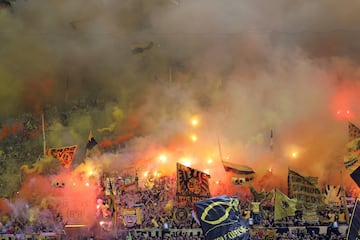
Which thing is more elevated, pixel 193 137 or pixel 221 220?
pixel 193 137

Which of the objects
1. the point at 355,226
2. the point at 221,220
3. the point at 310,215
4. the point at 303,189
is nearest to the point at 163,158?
the point at 303,189

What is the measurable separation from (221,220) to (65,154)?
10750 mm

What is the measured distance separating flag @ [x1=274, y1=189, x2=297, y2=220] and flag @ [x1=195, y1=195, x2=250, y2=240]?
5.78 m

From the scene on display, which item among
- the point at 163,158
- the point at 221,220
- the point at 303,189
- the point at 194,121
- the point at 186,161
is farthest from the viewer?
the point at 194,121

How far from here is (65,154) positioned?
55.3 ft

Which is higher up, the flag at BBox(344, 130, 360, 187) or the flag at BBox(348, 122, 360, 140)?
the flag at BBox(348, 122, 360, 140)

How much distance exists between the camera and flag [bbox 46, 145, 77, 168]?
16.7 m

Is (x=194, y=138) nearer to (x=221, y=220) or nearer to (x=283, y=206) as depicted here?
(x=283, y=206)

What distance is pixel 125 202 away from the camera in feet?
50.4

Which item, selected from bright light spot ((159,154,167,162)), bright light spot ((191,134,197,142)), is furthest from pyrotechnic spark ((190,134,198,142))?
bright light spot ((159,154,167,162))

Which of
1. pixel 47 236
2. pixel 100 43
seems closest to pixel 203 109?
pixel 100 43

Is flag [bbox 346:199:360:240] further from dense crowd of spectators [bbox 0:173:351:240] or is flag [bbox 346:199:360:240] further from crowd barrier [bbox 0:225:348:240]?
crowd barrier [bbox 0:225:348:240]

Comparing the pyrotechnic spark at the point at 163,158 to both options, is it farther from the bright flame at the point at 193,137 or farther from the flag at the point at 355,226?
the flag at the point at 355,226

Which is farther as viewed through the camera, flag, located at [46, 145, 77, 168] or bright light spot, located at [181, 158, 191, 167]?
bright light spot, located at [181, 158, 191, 167]
